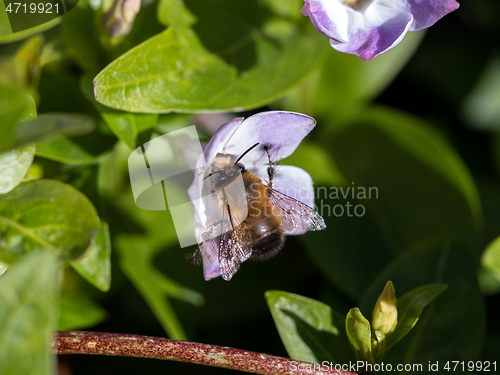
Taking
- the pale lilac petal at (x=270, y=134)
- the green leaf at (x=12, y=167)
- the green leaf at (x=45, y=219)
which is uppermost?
the green leaf at (x=12, y=167)

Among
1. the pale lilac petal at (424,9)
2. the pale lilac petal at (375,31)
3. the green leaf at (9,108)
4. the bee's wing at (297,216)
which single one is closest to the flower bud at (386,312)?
the bee's wing at (297,216)

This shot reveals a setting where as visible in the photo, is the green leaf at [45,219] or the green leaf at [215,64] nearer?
the green leaf at [45,219]

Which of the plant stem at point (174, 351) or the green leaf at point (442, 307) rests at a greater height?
the plant stem at point (174, 351)

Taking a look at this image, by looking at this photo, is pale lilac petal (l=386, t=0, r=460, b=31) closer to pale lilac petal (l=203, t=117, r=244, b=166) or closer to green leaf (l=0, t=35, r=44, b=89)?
pale lilac petal (l=203, t=117, r=244, b=166)

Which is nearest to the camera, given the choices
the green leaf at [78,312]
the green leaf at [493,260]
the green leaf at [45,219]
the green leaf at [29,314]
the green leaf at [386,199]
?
the green leaf at [29,314]

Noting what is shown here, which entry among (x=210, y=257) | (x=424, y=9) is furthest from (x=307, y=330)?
(x=424, y=9)

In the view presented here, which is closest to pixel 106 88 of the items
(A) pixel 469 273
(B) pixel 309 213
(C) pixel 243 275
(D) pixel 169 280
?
(B) pixel 309 213

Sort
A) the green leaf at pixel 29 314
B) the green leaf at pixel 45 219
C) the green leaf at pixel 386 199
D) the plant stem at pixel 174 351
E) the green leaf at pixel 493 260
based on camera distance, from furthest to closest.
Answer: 1. the green leaf at pixel 386 199
2. the green leaf at pixel 493 260
3. the green leaf at pixel 45 219
4. the plant stem at pixel 174 351
5. the green leaf at pixel 29 314

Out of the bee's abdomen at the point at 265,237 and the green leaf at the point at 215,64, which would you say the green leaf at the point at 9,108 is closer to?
the green leaf at the point at 215,64

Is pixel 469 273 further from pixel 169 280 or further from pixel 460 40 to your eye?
pixel 460 40
